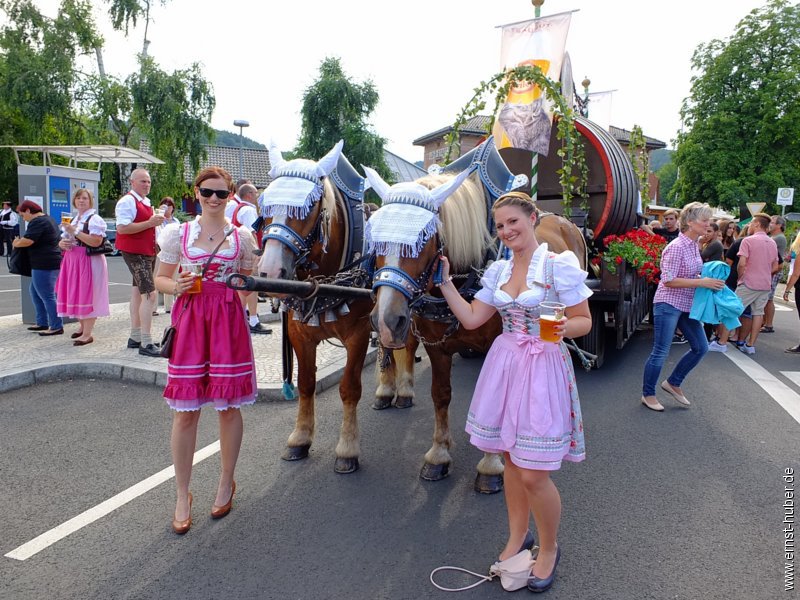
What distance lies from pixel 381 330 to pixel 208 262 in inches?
44.1

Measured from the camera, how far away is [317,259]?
3.34 meters

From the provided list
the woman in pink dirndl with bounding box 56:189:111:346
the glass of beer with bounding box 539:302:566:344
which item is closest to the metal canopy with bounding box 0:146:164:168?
the woman in pink dirndl with bounding box 56:189:111:346

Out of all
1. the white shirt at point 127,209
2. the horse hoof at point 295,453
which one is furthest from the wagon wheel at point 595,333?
the white shirt at point 127,209

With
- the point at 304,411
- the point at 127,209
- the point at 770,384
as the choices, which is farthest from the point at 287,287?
the point at 770,384

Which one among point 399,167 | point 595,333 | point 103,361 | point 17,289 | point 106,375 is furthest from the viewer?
point 399,167

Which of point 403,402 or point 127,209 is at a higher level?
point 127,209

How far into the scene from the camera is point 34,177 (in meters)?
7.66

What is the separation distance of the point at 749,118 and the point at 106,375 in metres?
34.6

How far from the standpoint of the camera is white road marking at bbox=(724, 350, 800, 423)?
518 cm

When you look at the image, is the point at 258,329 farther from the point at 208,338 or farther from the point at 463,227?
the point at 463,227

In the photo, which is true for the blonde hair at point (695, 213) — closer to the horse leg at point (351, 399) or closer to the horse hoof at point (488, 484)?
the horse hoof at point (488, 484)

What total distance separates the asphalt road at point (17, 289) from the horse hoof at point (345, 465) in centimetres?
608

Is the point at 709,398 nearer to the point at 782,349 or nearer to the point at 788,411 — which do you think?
the point at 788,411

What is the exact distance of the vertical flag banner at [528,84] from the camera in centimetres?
527
